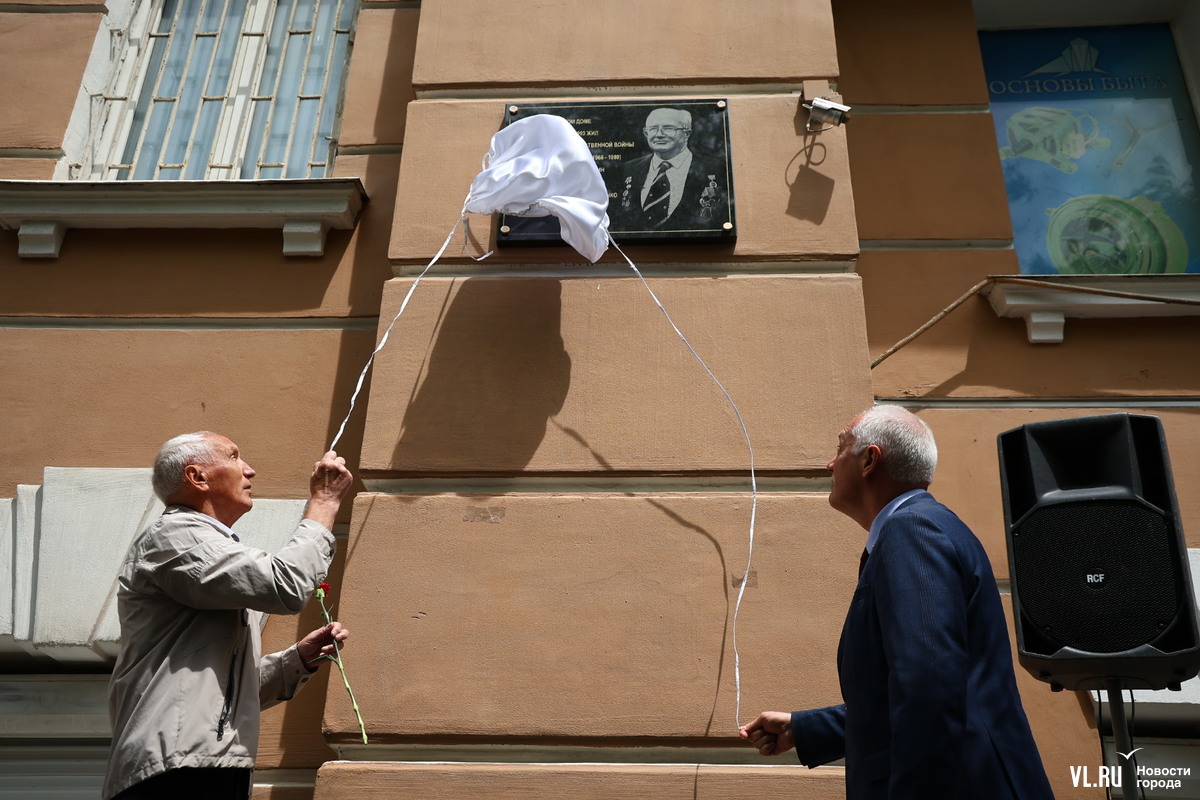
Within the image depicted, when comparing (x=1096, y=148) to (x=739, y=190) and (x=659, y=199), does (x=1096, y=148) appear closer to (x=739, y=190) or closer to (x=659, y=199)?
(x=739, y=190)

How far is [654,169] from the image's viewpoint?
13.3 feet

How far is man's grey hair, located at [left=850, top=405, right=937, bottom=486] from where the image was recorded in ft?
9.06

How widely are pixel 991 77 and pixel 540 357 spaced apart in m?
2.94

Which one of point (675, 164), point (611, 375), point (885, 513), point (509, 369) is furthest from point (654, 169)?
point (885, 513)

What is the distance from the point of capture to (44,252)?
14.3ft

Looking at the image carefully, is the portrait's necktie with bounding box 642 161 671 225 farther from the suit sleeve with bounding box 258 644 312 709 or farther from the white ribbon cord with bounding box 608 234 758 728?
the suit sleeve with bounding box 258 644 312 709

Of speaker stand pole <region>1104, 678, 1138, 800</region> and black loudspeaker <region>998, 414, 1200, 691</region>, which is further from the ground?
black loudspeaker <region>998, 414, 1200, 691</region>

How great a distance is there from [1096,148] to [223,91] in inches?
162

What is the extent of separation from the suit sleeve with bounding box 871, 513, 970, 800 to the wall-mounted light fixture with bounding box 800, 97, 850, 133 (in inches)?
80.6

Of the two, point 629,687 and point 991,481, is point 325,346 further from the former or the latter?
point 991,481

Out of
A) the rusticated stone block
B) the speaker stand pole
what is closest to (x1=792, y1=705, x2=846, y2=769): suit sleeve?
the speaker stand pole

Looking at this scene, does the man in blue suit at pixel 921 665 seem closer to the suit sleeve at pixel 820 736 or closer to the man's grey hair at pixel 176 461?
the suit sleeve at pixel 820 736

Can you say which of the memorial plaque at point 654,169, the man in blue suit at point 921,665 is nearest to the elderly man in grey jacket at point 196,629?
the man in blue suit at point 921,665

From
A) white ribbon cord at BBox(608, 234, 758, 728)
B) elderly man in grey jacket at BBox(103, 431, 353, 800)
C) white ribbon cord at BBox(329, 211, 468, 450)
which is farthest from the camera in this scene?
white ribbon cord at BBox(329, 211, 468, 450)
